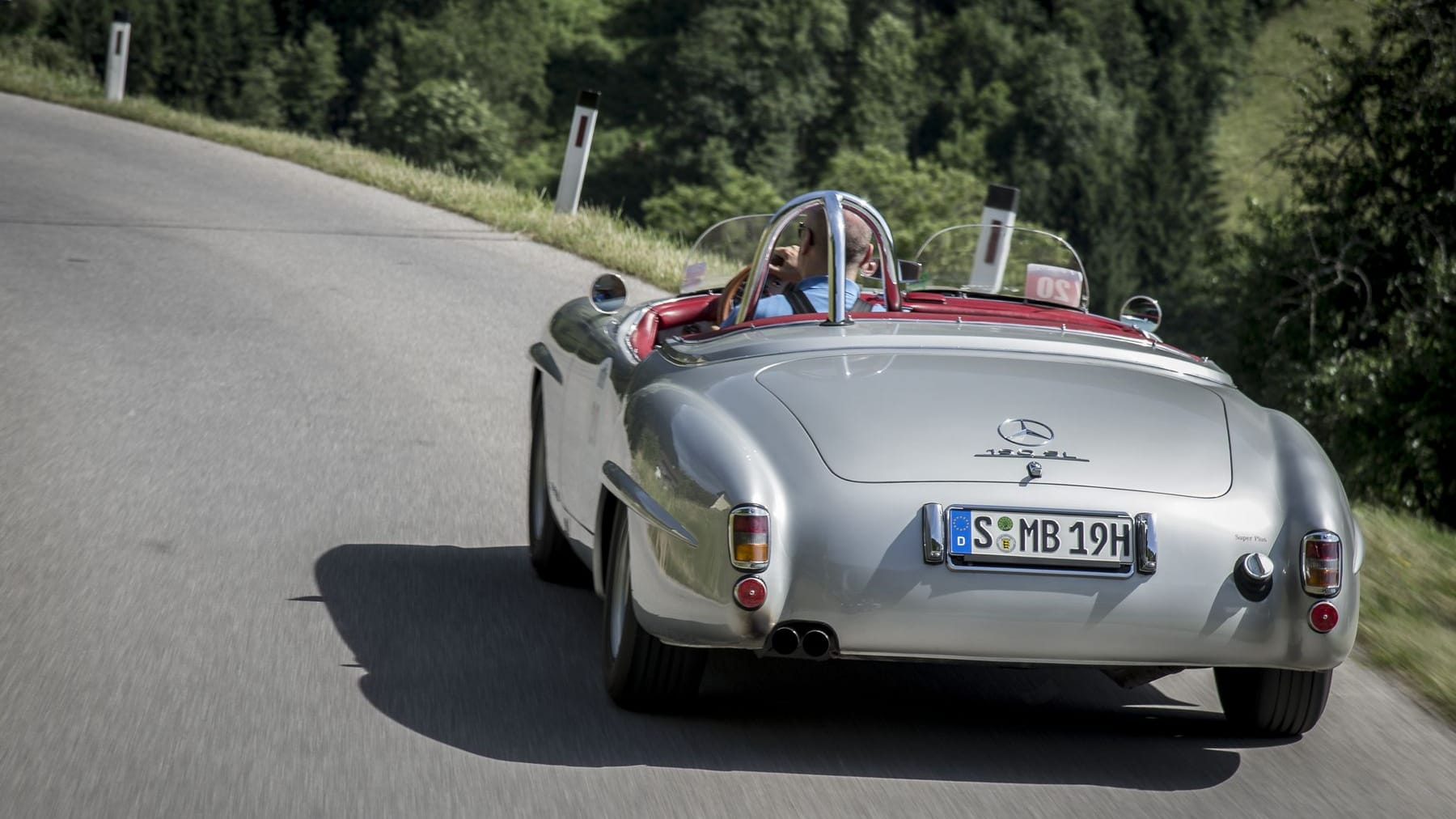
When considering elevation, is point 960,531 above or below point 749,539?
above

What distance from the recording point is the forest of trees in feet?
225

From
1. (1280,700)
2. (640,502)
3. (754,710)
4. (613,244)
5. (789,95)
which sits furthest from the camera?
(789,95)

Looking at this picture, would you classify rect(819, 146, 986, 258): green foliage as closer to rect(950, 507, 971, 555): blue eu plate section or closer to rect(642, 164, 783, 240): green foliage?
rect(642, 164, 783, 240): green foliage

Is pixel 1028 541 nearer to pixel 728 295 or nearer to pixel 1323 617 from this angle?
pixel 1323 617

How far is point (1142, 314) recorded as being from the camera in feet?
19.4

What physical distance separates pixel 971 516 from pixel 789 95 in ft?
243

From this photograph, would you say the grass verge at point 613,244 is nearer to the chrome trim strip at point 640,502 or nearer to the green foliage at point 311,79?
the chrome trim strip at point 640,502

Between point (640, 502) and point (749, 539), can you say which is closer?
point (749, 539)

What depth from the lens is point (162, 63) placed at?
3182 inches

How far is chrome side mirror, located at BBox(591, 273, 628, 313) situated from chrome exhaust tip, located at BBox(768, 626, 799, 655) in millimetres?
2070

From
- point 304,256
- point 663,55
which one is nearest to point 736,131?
point 663,55

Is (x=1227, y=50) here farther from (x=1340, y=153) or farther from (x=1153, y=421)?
(x=1153, y=421)

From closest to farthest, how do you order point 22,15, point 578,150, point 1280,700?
point 1280,700
point 578,150
point 22,15

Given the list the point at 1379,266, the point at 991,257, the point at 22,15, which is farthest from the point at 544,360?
the point at 22,15
